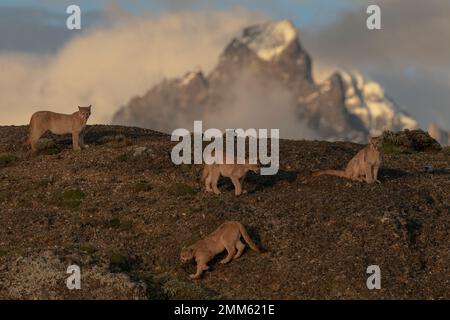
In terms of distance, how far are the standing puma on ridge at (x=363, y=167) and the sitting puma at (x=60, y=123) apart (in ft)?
35.2

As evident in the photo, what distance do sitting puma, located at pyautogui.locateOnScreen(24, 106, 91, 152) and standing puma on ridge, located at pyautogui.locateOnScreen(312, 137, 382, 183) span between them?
35.2ft

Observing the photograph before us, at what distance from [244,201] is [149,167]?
19.7 ft

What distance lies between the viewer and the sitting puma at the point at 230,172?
39.1 meters

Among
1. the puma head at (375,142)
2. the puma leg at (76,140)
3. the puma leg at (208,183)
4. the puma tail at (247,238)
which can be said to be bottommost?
the puma tail at (247,238)

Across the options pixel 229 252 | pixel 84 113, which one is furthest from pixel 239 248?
pixel 84 113

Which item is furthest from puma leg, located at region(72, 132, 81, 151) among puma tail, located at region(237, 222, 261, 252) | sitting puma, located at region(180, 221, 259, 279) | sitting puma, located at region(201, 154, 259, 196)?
puma tail, located at region(237, 222, 261, 252)

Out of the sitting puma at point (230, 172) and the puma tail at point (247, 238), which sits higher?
the sitting puma at point (230, 172)

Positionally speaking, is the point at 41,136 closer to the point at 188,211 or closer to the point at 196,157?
the point at 196,157

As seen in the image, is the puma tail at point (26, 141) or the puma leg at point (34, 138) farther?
the puma tail at point (26, 141)

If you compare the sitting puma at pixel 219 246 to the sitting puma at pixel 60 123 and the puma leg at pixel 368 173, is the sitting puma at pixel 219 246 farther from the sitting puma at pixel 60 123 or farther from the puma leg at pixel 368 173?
the sitting puma at pixel 60 123

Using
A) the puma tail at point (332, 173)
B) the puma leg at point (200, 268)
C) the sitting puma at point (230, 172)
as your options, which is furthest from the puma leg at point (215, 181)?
the puma leg at point (200, 268)

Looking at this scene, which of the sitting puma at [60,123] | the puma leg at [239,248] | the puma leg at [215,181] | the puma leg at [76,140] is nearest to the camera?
the puma leg at [239,248]

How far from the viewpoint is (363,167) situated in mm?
40938
